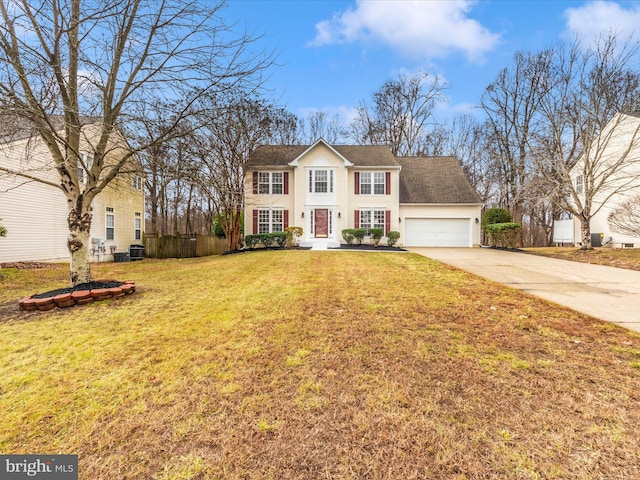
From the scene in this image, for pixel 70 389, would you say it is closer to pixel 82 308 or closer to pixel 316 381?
pixel 316 381

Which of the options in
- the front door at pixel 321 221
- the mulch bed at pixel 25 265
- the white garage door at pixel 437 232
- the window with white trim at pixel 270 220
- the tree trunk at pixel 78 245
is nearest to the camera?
the tree trunk at pixel 78 245

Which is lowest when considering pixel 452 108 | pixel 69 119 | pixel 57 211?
pixel 57 211

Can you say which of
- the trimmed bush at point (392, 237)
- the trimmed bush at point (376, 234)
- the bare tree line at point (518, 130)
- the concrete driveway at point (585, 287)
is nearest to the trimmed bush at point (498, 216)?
the bare tree line at point (518, 130)

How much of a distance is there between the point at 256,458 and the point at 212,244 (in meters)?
18.5

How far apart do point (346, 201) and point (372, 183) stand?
219 cm

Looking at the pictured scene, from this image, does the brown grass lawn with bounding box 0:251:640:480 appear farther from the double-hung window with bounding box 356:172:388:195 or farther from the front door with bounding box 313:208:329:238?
the double-hung window with bounding box 356:172:388:195

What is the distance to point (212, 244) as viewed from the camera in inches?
749

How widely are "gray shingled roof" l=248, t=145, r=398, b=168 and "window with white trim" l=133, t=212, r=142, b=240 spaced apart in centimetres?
767

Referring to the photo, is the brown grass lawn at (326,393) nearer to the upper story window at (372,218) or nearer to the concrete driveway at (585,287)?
the concrete driveway at (585,287)

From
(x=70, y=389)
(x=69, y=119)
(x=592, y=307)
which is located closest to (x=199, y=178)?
(x=69, y=119)

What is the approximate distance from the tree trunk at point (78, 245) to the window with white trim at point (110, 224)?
37.5ft

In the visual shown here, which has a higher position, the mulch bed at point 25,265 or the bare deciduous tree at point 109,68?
the bare deciduous tree at point 109,68

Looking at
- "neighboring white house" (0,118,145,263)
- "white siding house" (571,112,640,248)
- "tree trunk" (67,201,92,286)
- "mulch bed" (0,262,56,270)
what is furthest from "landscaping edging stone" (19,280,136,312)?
"white siding house" (571,112,640,248)

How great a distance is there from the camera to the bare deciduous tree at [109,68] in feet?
16.8
